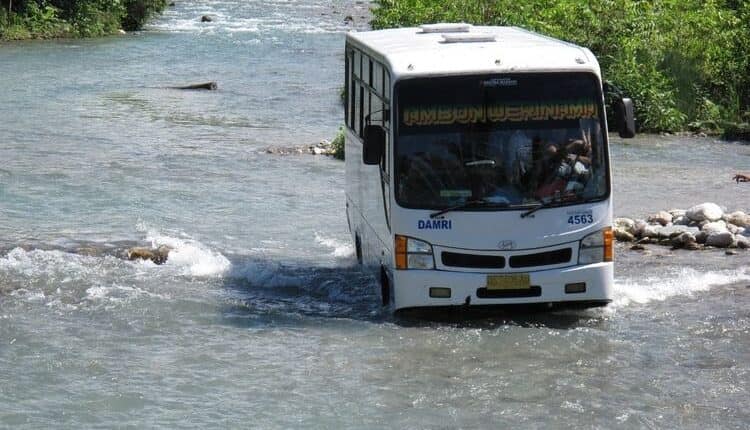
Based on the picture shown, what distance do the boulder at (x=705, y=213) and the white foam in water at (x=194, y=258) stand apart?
21.1 feet

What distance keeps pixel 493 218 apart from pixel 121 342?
3.76m

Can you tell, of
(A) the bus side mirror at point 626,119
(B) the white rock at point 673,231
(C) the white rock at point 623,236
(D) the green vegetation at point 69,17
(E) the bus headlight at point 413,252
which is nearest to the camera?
(E) the bus headlight at point 413,252

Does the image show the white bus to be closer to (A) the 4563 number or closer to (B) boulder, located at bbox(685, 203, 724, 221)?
(A) the 4563 number

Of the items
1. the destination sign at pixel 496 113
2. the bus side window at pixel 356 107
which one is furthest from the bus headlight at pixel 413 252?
the bus side window at pixel 356 107

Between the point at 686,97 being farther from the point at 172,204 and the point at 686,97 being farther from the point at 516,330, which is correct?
the point at 516,330

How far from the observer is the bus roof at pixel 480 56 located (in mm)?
12539

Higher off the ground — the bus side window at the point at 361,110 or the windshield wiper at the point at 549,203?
the bus side window at the point at 361,110

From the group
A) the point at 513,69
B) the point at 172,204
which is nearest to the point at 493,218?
the point at 513,69

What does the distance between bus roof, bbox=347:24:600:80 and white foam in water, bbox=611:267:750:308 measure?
114 inches

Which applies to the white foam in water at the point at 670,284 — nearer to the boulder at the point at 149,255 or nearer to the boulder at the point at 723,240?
the boulder at the point at 723,240

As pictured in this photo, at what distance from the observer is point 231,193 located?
22281 millimetres

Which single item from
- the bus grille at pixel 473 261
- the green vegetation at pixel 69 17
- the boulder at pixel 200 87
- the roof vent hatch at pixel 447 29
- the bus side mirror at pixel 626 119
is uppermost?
the roof vent hatch at pixel 447 29

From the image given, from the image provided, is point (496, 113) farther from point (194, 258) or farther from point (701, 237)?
point (701, 237)

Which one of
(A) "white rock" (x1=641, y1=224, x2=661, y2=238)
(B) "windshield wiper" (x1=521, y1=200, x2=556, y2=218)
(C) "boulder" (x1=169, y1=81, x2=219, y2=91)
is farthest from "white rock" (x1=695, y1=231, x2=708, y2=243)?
(C) "boulder" (x1=169, y1=81, x2=219, y2=91)
